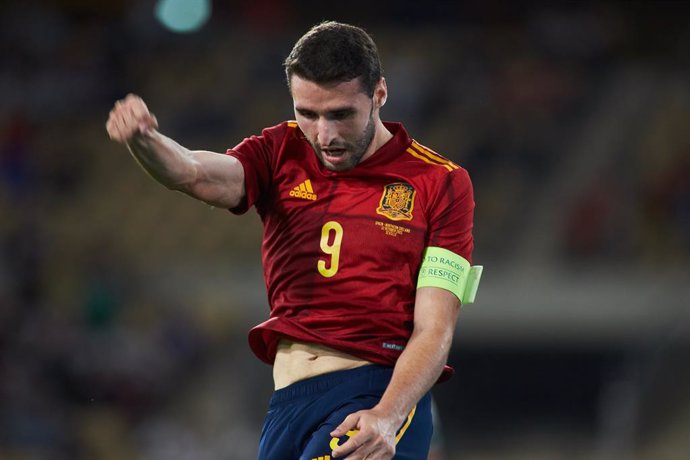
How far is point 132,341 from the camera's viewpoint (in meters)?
11.5

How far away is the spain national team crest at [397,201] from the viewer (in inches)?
157

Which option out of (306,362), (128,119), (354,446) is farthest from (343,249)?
(128,119)

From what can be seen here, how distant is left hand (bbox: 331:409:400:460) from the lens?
11.4 ft

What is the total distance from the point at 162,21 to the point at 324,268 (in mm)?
12541

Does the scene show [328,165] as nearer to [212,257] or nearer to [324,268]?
[324,268]

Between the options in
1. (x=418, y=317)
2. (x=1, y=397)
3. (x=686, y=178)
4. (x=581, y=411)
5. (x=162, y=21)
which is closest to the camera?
(x=418, y=317)

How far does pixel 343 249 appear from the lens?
13.0 feet

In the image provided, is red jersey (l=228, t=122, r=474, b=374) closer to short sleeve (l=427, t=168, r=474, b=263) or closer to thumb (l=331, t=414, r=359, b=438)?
short sleeve (l=427, t=168, r=474, b=263)

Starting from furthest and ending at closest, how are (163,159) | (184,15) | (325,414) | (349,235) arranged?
1. (184,15)
2. (349,235)
3. (325,414)
4. (163,159)

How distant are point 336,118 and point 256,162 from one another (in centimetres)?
34

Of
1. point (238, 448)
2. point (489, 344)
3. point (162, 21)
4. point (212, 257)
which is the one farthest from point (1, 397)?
point (162, 21)

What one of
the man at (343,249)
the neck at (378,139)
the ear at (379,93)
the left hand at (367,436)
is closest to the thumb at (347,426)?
the left hand at (367,436)

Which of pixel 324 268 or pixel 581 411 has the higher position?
pixel 324 268

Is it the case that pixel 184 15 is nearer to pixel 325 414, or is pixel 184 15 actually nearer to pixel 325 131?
pixel 325 131
